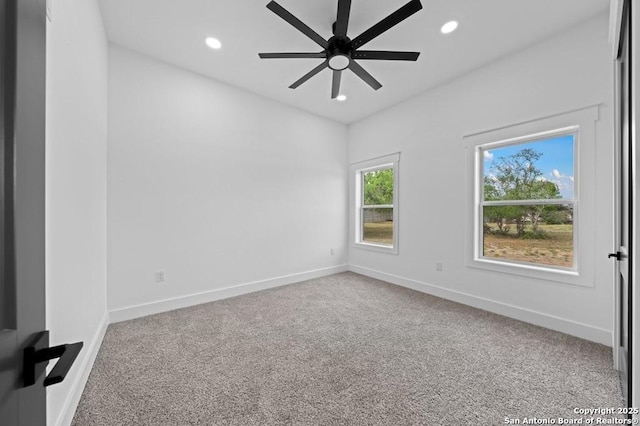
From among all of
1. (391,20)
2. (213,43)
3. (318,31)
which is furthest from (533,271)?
(213,43)

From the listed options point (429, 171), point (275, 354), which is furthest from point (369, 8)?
point (275, 354)

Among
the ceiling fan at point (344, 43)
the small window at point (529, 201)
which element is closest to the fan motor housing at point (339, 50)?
the ceiling fan at point (344, 43)

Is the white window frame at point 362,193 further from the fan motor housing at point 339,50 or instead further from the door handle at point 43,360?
the door handle at point 43,360

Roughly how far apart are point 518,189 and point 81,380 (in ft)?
14.0

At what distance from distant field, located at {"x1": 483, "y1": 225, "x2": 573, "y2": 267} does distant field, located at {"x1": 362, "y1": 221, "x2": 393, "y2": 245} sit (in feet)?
4.94

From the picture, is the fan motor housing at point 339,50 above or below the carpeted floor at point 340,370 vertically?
above

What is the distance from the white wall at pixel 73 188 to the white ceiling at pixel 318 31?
0.50m

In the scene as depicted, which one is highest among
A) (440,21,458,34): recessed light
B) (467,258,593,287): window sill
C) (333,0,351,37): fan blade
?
(440,21,458,34): recessed light

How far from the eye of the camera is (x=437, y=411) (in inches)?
61.3

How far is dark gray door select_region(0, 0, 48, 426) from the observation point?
43cm

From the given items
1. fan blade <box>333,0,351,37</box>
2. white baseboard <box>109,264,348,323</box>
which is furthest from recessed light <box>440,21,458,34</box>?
white baseboard <box>109,264,348,323</box>

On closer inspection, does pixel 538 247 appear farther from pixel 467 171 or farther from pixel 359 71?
pixel 359 71

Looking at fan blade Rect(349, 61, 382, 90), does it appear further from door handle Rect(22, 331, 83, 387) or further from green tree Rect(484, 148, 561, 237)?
door handle Rect(22, 331, 83, 387)

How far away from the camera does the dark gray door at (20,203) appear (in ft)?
1.41
